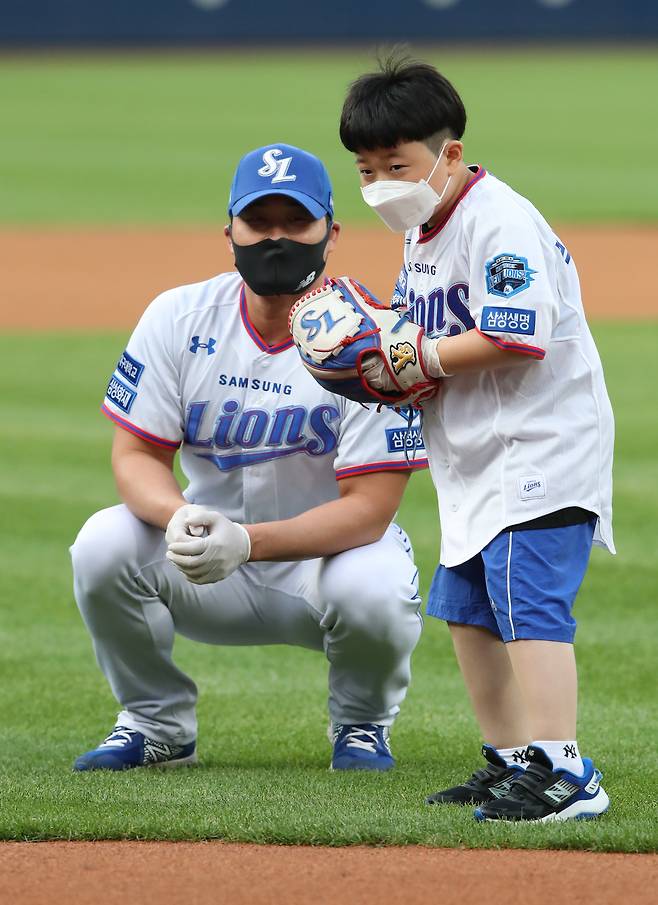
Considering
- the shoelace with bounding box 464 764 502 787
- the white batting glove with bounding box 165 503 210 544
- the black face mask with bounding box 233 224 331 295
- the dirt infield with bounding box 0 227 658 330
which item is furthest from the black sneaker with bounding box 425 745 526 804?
the dirt infield with bounding box 0 227 658 330

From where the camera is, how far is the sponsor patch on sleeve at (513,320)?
309 cm

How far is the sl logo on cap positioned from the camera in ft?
12.3

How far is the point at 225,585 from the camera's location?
3986mm

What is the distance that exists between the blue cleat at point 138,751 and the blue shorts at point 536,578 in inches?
43.3

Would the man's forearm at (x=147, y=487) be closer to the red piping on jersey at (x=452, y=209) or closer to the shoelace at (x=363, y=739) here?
the shoelace at (x=363, y=739)

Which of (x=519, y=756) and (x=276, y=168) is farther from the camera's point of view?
(x=276, y=168)

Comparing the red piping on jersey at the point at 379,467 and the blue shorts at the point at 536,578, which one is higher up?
the red piping on jersey at the point at 379,467

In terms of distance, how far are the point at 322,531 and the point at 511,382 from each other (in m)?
0.74

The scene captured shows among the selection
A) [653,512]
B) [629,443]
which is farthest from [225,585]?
[629,443]

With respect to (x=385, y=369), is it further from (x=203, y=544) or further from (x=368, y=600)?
(x=368, y=600)

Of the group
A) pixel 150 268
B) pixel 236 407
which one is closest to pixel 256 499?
pixel 236 407

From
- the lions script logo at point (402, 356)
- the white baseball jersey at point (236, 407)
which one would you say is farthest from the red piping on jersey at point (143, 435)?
the lions script logo at point (402, 356)

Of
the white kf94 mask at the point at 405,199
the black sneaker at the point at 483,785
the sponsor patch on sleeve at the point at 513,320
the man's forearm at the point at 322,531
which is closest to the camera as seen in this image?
the sponsor patch on sleeve at the point at 513,320

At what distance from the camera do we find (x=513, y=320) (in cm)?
309
